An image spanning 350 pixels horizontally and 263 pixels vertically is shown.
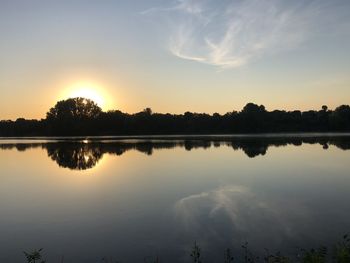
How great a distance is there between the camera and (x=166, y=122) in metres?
140

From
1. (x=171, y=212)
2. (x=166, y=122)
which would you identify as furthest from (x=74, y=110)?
(x=171, y=212)

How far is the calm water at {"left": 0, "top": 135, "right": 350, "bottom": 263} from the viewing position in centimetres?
1191

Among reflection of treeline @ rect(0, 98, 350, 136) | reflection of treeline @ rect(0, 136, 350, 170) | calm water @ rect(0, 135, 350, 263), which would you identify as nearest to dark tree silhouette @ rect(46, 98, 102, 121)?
reflection of treeline @ rect(0, 98, 350, 136)

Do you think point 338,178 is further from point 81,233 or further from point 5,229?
point 5,229

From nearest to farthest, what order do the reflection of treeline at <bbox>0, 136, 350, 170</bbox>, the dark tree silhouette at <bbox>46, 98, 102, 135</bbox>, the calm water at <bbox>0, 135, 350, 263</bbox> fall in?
the calm water at <bbox>0, 135, 350, 263</bbox>
the reflection of treeline at <bbox>0, 136, 350, 170</bbox>
the dark tree silhouette at <bbox>46, 98, 102, 135</bbox>

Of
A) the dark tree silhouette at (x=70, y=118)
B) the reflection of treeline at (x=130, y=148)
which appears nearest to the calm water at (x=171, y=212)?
the reflection of treeline at (x=130, y=148)

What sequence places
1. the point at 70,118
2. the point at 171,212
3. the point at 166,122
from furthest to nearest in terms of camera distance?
the point at 166,122 < the point at 70,118 < the point at 171,212

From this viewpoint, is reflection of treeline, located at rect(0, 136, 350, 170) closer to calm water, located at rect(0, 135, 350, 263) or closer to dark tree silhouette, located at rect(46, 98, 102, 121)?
calm water, located at rect(0, 135, 350, 263)

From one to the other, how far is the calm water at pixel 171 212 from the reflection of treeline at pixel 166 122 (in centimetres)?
10696

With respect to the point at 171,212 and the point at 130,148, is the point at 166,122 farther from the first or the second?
the point at 171,212

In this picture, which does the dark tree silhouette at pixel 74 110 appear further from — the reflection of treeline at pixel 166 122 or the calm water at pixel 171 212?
the calm water at pixel 171 212

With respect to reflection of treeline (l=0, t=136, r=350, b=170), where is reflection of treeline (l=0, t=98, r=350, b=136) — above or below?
above

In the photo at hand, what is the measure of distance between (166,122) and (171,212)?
123717 millimetres

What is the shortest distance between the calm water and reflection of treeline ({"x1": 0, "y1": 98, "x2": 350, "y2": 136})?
107 m
